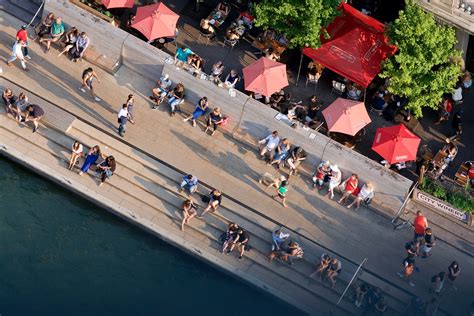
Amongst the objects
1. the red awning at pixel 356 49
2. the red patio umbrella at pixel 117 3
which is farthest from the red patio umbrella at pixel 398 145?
the red patio umbrella at pixel 117 3

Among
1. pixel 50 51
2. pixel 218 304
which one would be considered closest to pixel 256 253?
pixel 218 304

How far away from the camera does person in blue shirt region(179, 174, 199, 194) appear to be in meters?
43.8

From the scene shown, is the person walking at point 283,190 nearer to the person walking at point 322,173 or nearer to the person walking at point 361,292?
the person walking at point 322,173

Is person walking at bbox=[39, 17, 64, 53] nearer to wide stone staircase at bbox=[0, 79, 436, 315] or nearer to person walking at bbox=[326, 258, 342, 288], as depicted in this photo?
wide stone staircase at bbox=[0, 79, 436, 315]

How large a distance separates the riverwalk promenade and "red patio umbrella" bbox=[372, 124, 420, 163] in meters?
2.88

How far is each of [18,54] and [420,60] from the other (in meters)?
18.9

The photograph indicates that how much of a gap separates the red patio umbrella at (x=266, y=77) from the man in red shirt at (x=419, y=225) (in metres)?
8.84

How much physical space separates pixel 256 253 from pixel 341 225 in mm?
4225

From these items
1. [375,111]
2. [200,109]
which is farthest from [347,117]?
[200,109]

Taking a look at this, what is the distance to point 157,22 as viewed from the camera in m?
46.4

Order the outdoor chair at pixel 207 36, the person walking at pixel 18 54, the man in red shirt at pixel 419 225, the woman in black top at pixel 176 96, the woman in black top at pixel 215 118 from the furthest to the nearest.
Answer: the outdoor chair at pixel 207 36 < the person walking at pixel 18 54 < the woman in black top at pixel 176 96 < the woman in black top at pixel 215 118 < the man in red shirt at pixel 419 225

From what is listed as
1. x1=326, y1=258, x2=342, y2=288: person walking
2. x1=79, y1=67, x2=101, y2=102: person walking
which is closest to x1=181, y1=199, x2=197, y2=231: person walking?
x1=326, y1=258, x2=342, y2=288: person walking

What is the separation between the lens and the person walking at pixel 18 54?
46.0 m

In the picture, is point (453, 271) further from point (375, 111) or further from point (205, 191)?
point (205, 191)
